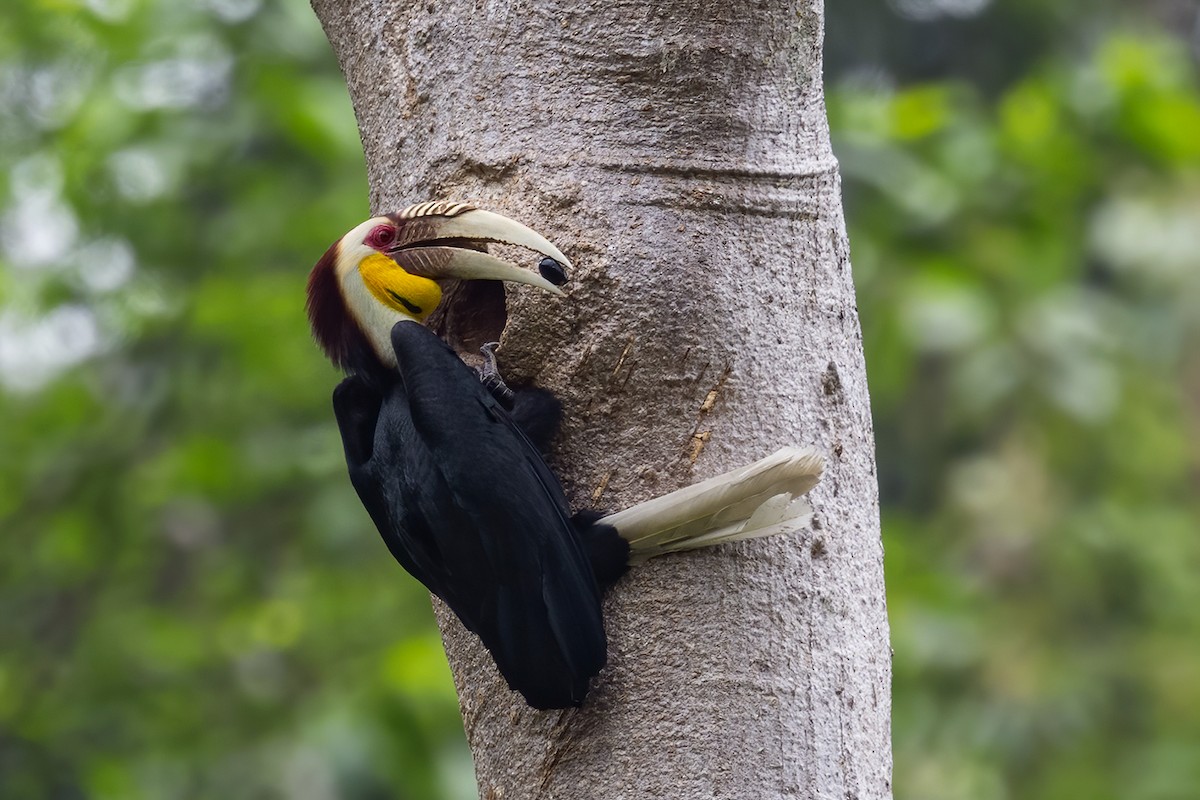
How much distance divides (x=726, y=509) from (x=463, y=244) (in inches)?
18.6

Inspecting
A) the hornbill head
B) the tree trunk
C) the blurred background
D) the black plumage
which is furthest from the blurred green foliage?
the black plumage

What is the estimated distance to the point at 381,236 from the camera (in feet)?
5.34

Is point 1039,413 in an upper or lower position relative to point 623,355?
lower

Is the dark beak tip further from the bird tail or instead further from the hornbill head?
the bird tail

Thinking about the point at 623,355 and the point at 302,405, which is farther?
the point at 302,405

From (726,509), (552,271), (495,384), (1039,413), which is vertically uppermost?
(552,271)

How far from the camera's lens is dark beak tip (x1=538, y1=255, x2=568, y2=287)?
148cm

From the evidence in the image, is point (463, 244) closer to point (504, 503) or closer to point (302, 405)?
point (504, 503)

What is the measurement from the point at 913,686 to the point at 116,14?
2.92 meters

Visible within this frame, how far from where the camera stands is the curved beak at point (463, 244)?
148 cm

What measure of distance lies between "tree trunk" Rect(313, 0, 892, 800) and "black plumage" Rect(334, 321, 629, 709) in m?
0.06

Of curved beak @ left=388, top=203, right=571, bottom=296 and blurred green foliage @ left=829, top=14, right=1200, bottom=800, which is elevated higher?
curved beak @ left=388, top=203, right=571, bottom=296

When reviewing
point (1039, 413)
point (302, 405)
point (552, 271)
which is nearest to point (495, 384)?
point (552, 271)

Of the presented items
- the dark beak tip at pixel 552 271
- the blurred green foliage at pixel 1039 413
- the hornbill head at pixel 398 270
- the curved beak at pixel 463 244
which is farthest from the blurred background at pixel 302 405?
the dark beak tip at pixel 552 271
